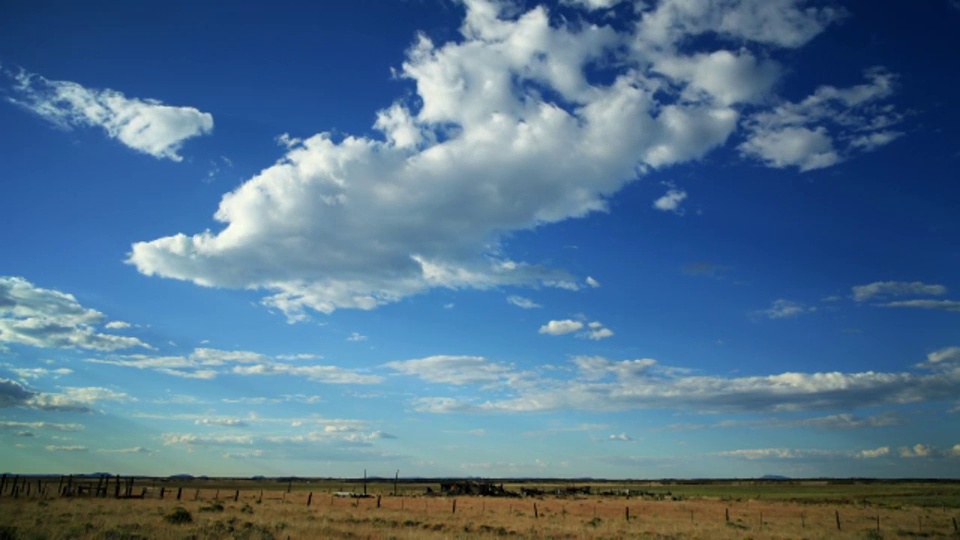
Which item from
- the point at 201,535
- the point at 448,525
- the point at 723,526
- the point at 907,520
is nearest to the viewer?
the point at 201,535

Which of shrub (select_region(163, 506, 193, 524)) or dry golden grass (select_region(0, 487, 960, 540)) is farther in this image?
shrub (select_region(163, 506, 193, 524))

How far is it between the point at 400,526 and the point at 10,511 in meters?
20.9

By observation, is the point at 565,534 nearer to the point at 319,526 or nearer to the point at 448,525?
the point at 448,525

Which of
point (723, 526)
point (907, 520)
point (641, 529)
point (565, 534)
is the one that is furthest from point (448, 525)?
point (907, 520)

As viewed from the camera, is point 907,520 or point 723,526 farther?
point 907,520

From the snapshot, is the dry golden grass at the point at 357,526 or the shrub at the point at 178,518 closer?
the dry golden grass at the point at 357,526

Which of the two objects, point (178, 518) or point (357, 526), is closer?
point (178, 518)

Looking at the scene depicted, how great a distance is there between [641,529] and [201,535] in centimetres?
2371

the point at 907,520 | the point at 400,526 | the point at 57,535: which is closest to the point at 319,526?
the point at 400,526

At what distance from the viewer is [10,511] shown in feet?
104

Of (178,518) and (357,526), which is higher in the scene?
(178,518)

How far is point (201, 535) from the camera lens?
73.4 ft

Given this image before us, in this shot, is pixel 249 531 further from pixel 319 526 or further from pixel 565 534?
pixel 565 534

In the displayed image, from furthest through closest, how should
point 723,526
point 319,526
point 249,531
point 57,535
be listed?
1. point 723,526
2. point 319,526
3. point 249,531
4. point 57,535
